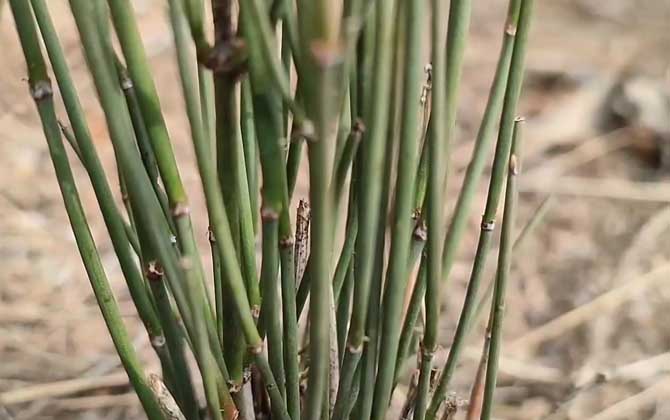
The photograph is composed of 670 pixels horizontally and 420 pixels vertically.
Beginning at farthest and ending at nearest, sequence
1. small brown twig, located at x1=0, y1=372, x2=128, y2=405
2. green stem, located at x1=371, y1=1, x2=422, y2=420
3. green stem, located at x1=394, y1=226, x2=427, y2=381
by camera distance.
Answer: small brown twig, located at x1=0, y1=372, x2=128, y2=405 → green stem, located at x1=394, y1=226, x2=427, y2=381 → green stem, located at x1=371, y1=1, x2=422, y2=420

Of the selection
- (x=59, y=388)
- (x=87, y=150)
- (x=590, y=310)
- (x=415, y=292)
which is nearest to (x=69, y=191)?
(x=87, y=150)

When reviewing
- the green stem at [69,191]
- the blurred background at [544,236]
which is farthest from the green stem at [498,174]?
the blurred background at [544,236]

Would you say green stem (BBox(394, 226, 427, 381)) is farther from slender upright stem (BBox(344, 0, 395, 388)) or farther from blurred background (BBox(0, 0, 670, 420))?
blurred background (BBox(0, 0, 670, 420))

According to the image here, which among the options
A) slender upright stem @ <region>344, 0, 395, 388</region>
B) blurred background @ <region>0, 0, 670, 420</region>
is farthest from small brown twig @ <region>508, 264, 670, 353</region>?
slender upright stem @ <region>344, 0, 395, 388</region>

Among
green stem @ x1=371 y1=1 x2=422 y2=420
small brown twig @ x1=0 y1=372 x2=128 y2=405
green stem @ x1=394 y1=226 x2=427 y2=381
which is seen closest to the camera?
green stem @ x1=371 y1=1 x2=422 y2=420

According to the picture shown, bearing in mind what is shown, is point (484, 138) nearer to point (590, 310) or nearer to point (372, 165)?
point (372, 165)

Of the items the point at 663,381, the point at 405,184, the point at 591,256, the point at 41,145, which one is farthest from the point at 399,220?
the point at 41,145
